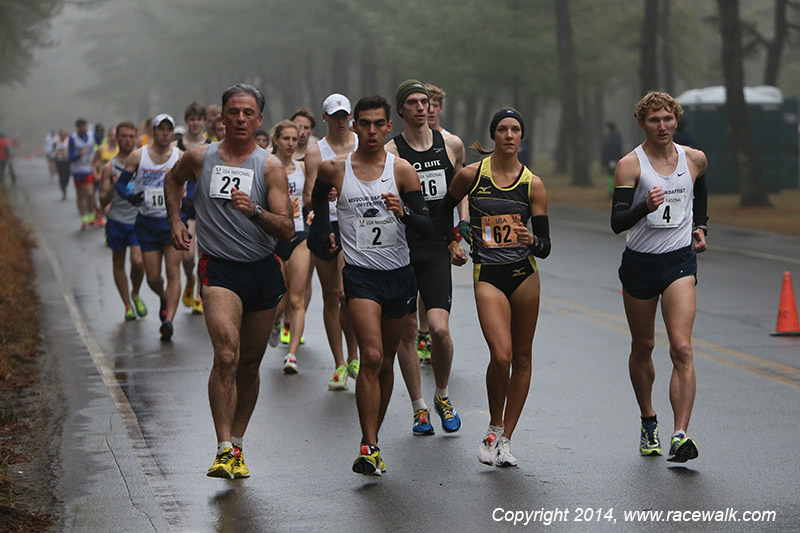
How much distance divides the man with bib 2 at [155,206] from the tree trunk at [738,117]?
1895 centimetres

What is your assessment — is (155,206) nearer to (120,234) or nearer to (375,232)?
(120,234)

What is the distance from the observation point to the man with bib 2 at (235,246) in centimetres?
747

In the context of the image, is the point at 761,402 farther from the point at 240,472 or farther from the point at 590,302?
the point at 590,302

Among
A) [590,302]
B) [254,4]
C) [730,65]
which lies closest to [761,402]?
[590,302]

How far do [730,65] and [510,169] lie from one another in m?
23.9

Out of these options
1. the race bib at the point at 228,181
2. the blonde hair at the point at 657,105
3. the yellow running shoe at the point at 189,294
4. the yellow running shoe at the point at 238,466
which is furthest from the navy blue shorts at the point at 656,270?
the yellow running shoe at the point at 189,294

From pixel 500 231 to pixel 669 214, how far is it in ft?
3.21

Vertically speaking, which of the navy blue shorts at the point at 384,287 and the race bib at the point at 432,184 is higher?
the race bib at the point at 432,184

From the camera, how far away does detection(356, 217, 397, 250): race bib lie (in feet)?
25.7

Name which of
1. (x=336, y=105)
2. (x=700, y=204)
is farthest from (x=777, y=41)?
(x=700, y=204)

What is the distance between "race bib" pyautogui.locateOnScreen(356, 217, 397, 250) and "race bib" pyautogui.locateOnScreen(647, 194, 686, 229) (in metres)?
1.49

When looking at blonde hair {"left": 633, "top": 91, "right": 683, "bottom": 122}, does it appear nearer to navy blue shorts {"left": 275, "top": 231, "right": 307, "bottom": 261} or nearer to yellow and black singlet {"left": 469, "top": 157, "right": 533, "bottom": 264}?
yellow and black singlet {"left": 469, "top": 157, "right": 533, "bottom": 264}

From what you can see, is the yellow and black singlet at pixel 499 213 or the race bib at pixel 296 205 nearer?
the yellow and black singlet at pixel 499 213

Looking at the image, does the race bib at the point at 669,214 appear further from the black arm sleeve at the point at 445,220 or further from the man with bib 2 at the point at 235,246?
the man with bib 2 at the point at 235,246
